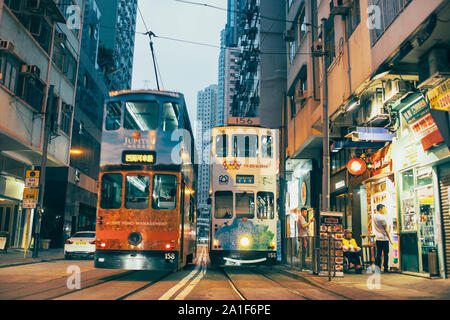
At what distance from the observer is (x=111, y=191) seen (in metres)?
11.2

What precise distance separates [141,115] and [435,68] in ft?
24.0

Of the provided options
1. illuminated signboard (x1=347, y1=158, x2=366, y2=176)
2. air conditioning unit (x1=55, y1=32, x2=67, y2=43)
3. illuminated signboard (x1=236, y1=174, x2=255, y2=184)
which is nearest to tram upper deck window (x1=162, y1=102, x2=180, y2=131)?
illuminated signboard (x1=236, y1=174, x2=255, y2=184)

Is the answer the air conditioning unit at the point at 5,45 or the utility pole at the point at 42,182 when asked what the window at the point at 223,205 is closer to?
the utility pole at the point at 42,182

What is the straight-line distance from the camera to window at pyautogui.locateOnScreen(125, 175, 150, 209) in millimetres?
11109

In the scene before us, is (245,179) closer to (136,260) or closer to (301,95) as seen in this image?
(136,260)

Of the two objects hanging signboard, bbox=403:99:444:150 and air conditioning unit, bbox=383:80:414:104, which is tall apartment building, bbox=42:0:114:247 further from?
hanging signboard, bbox=403:99:444:150

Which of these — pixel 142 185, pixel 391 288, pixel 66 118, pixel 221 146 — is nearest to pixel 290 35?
pixel 221 146

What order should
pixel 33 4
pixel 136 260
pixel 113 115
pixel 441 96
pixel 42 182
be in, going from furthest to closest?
pixel 42 182, pixel 33 4, pixel 113 115, pixel 136 260, pixel 441 96

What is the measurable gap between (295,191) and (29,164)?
1661 centimetres

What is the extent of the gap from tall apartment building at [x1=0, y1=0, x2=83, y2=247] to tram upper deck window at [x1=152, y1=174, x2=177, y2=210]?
9.10m

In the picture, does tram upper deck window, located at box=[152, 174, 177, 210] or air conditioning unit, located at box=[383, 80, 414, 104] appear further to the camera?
air conditioning unit, located at box=[383, 80, 414, 104]

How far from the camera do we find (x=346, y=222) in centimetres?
1884
